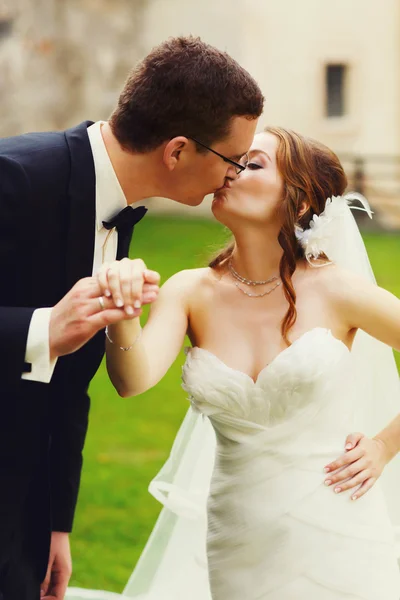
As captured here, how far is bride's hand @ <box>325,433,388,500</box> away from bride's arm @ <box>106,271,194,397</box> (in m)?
0.61

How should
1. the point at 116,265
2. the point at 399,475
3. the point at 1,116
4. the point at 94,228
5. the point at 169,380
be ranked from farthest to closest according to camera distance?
the point at 1,116, the point at 169,380, the point at 399,475, the point at 94,228, the point at 116,265

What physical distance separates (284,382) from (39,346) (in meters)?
0.96

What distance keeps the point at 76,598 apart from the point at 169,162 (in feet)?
7.95

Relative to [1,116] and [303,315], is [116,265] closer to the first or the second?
[303,315]

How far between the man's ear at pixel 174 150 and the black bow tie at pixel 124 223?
0.14 m

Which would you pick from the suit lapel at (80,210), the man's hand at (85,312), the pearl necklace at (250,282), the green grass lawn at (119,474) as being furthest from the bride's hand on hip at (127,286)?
Answer: the green grass lawn at (119,474)

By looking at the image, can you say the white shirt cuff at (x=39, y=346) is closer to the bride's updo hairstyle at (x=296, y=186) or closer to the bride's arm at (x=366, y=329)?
the bride's updo hairstyle at (x=296, y=186)

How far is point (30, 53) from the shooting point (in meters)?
21.6

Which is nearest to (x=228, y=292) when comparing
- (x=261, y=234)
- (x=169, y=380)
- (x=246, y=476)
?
(x=261, y=234)

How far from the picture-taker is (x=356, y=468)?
10.3ft

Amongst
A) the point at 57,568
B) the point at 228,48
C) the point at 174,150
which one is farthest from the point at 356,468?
the point at 228,48

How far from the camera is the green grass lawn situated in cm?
547

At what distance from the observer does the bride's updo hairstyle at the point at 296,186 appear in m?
3.20

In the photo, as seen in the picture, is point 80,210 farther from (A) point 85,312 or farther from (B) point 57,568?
(B) point 57,568
